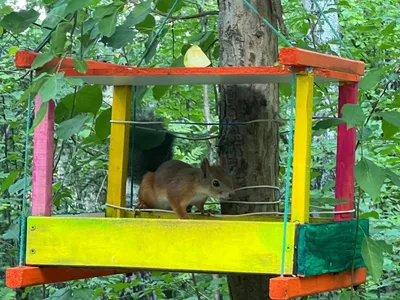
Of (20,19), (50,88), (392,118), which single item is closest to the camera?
(50,88)

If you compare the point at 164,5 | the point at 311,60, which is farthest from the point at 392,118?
the point at 164,5

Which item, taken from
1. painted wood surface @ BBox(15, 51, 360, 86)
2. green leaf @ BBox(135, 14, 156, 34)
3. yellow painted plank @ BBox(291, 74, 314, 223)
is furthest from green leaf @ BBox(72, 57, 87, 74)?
green leaf @ BBox(135, 14, 156, 34)

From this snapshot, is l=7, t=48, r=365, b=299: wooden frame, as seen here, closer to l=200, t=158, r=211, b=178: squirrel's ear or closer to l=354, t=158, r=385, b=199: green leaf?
l=354, t=158, r=385, b=199: green leaf

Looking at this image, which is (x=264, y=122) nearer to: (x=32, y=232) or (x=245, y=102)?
(x=245, y=102)

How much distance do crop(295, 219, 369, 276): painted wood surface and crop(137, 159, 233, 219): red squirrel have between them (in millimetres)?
488

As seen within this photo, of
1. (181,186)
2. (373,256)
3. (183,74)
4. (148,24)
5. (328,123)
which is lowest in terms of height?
(373,256)

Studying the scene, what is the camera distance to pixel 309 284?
7.10 ft

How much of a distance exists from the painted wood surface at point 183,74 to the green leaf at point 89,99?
0.14 metres

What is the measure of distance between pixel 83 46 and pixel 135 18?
0.20 meters

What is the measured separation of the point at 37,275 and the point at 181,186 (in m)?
0.66

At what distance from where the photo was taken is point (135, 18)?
8.96 ft

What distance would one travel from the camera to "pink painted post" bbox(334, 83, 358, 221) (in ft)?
8.43

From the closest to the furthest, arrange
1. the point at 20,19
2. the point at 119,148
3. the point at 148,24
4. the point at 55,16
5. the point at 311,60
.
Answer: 1. the point at 311,60
2. the point at 55,16
3. the point at 20,19
4. the point at 119,148
5. the point at 148,24

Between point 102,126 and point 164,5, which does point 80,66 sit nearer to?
point 102,126
